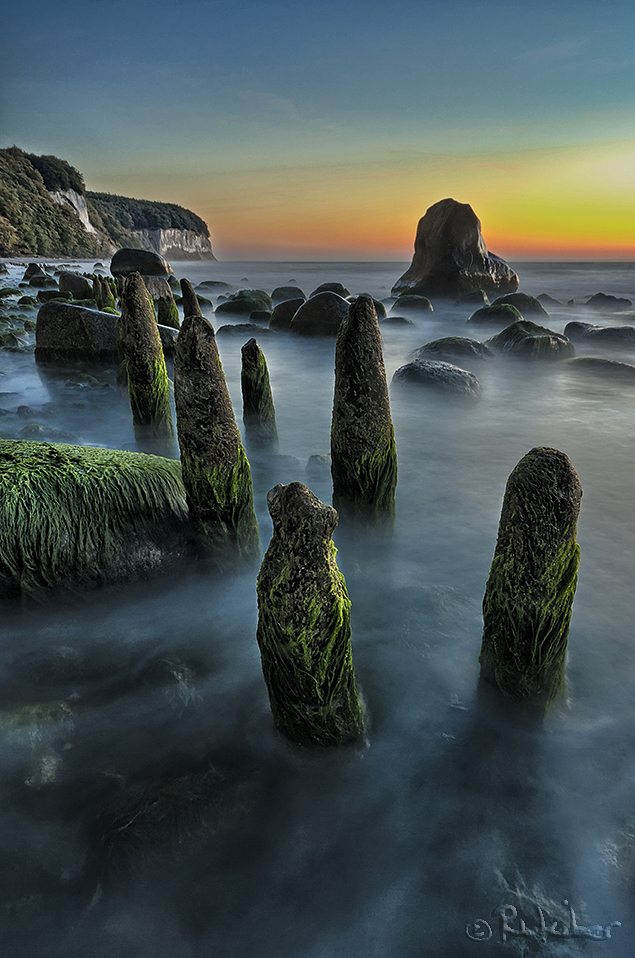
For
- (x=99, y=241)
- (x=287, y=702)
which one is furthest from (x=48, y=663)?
(x=99, y=241)

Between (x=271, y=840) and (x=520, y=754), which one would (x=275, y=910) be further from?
(x=520, y=754)

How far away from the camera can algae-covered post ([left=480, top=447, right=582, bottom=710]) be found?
3.22m

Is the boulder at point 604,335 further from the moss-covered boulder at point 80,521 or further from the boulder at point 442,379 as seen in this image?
the moss-covered boulder at point 80,521

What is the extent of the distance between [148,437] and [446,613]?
6.31 meters

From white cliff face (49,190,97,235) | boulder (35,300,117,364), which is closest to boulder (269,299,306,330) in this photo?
boulder (35,300,117,364)

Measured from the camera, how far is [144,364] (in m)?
8.73

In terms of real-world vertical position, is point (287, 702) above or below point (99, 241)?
below

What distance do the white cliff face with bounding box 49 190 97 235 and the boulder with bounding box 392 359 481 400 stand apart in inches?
3686

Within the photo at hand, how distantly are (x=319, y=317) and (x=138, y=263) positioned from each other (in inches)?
815

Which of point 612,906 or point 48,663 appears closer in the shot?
point 612,906

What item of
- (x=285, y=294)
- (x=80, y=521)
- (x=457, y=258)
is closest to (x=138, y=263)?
(x=285, y=294)

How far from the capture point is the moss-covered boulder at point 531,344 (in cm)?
1875

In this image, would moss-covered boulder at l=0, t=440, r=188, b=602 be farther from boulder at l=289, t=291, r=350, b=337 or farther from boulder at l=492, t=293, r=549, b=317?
boulder at l=492, t=293, r=549, b=317

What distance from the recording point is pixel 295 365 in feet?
62.5
